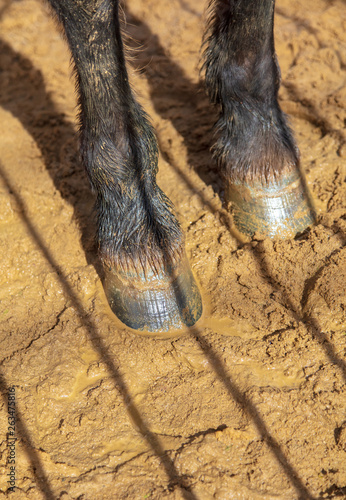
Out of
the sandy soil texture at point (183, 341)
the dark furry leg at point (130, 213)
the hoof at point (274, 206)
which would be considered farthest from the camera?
the hoof at point (274, 206)

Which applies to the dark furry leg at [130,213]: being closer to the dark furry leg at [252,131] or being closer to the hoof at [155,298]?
the hoof at [155,298]

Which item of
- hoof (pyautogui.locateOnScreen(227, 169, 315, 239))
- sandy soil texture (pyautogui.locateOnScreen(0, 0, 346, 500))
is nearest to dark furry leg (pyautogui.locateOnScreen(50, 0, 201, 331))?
sandy soil texture (pyautogui.locateOnScreen(0, 0, 346, 500))

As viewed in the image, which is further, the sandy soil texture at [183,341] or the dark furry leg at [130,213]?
the dark furry leg at [130,213]

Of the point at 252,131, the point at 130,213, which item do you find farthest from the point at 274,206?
the point at 130,213

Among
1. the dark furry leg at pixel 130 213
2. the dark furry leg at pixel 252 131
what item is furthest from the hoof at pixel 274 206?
the dark furry leg at pixel 130 213

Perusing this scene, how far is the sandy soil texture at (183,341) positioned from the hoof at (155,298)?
72 mm

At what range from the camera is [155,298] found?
221 cm

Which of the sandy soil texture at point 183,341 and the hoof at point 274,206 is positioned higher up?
the hoof at point 274,206

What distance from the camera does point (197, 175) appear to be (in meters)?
2.91

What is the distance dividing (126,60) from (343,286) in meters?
1.39

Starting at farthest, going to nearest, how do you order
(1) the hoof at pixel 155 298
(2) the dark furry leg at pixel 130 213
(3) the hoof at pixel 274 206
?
(3) the hoof at pixel 274 206 < (1) the hoof at pixel 155 298 < (2) the dark furry leg at pixel 130 213

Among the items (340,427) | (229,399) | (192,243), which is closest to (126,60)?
(192,243)

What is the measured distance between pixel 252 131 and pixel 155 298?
3.19 ft

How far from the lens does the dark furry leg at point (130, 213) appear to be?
2.02m
